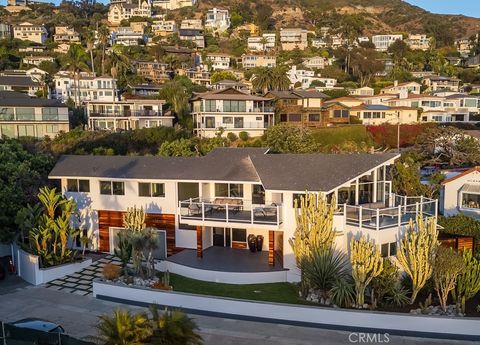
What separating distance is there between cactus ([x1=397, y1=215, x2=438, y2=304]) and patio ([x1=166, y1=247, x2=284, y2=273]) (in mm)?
5879

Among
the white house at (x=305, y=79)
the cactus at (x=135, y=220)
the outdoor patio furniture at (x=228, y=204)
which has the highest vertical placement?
the white house at (x=305, y=79)

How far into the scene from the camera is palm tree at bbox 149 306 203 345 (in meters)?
11.0

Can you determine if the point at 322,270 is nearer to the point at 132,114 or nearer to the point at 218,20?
the point at 132,114

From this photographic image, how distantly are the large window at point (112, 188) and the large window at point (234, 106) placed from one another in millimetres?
36979

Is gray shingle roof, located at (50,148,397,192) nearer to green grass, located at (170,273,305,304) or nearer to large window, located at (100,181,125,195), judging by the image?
large window, located at (100,181,125,195)

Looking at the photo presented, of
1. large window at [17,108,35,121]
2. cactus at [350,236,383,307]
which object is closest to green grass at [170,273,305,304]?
cactus at [350,236,383,307]

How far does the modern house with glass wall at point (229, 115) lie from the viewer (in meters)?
61.3

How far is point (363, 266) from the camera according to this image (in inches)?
669

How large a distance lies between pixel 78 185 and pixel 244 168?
408 inches

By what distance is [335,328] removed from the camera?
1609 cm

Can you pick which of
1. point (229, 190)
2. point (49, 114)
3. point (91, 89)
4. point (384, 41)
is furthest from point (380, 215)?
point (384, 41)

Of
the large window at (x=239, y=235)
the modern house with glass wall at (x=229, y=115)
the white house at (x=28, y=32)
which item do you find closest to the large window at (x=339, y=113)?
the modern house with glass wall at (x=229, y=115)

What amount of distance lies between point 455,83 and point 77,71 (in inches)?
3165

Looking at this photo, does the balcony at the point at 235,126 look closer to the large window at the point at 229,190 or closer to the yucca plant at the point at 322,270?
the large window at the point at 229,190
